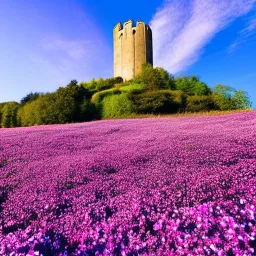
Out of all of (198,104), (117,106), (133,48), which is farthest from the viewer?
(133,48)

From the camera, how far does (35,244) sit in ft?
6.91

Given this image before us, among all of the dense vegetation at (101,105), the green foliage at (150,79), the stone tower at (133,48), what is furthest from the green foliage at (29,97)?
the stone tower at (133,48)

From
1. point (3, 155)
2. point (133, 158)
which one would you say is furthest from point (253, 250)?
point (3, 155)

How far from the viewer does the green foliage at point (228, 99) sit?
30.2 metres

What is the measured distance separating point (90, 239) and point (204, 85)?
3759 cm

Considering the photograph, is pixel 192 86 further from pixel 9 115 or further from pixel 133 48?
pixel 9 115

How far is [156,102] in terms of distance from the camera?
26.5m

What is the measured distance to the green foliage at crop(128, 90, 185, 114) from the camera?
26297 mm

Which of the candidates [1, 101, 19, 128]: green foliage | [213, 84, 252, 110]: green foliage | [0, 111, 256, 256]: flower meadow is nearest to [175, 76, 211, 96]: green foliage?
[213, 84, 252, 110]: green foliage

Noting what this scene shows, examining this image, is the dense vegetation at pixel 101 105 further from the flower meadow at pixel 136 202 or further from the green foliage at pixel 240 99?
the flower meadow at pixel 136 202

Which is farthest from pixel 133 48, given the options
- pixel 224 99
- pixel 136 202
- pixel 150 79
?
pixel 136 202

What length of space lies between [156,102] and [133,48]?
2665 cm

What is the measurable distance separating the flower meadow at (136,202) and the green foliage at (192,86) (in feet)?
106

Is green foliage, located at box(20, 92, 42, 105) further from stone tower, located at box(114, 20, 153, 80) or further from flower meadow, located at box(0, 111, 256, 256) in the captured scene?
flower meadow, located at box(0, 111, 256, 256)
